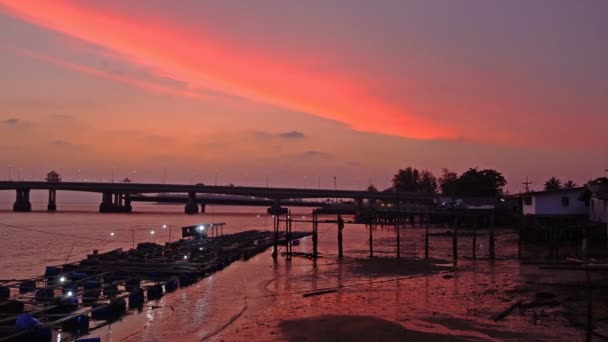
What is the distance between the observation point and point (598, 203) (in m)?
50.3

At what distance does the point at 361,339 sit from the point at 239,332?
15.2ft

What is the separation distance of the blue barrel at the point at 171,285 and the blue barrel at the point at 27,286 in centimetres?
660

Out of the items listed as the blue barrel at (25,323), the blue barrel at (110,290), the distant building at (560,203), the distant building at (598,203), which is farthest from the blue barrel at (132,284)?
the distant building at (560,203)

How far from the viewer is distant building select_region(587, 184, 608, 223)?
43869 millimetres

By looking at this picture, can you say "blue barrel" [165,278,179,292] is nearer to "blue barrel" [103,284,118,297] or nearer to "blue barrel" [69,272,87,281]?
"blue barrel" [103,284,118,297]

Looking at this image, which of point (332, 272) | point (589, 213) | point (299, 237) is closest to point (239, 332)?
point (332, 272)

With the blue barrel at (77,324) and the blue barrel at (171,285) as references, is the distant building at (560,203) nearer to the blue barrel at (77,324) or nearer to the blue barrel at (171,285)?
the blue barrel at (171,285)

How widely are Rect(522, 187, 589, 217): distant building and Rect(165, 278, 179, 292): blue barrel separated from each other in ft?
133

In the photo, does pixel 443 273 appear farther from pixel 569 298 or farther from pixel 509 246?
pixel 509 246

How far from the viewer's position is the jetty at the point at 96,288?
70.5ft

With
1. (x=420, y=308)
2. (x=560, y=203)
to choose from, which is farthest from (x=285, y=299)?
(x=560, y=203)

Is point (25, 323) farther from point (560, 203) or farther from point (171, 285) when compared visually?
point (560, 203)

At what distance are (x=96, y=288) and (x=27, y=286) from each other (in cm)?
390

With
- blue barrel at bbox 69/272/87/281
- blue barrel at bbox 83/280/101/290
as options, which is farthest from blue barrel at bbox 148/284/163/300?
blue barrel at bbox 69/272/87/281
